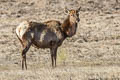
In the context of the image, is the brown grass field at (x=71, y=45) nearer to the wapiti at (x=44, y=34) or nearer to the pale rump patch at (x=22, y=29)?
the wapiti at (x=44, y=34)

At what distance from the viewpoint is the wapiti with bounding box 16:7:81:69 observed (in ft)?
65.6

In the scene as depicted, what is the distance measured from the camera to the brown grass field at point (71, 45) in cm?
1628

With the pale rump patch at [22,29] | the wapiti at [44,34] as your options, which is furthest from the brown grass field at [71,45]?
the pale rump patch at [22,29]

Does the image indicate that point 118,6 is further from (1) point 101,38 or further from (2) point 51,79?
(2) point 51,79

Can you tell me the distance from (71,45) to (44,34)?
10599 mm

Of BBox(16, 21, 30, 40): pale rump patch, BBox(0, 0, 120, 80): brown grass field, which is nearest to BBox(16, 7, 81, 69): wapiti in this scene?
BBox(16, 21, 30, 40): pale rump patch

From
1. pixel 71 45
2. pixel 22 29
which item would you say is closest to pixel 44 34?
pixel 22 29

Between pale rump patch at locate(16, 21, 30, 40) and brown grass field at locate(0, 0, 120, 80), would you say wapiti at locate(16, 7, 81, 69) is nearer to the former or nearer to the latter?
pale rump patch at locate(16, 21, 30, 40)

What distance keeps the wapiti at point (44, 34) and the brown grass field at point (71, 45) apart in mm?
933

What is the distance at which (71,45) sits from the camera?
30812 mm

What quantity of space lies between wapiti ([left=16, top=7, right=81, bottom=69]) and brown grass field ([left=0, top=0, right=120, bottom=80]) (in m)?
0.93

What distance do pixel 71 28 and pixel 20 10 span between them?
2538 centimetres

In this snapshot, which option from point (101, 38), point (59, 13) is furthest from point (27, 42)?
point (59, 13)

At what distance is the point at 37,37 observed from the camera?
66.2 feet
